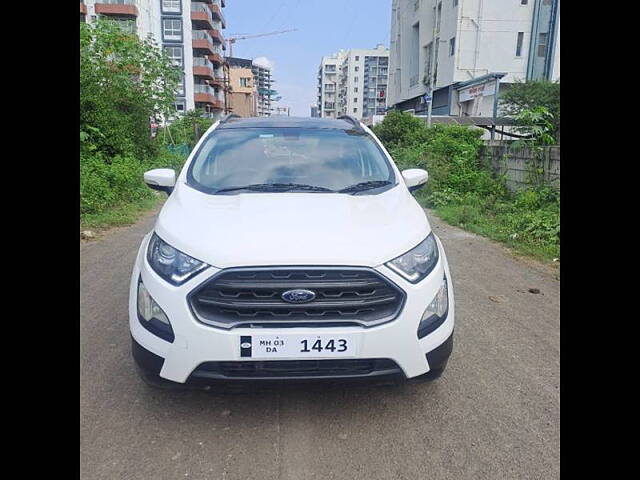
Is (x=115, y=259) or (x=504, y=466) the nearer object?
(x=504, y=466)

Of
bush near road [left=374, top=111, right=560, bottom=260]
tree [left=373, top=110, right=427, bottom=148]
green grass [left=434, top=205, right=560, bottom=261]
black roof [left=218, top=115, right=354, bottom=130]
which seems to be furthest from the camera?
tree [left=373, top=110, right=427, bottom=148]

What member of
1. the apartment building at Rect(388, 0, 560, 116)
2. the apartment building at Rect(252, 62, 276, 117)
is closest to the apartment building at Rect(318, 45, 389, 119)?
the apartment building at Rect(252, 62, 276, 117)

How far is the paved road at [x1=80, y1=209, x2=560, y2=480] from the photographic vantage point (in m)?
2.11

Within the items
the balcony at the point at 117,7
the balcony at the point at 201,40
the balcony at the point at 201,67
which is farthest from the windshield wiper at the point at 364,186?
the balcony at the point at 201,40

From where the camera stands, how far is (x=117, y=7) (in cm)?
3697

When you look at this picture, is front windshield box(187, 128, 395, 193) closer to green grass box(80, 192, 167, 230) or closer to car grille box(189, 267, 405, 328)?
car grille box(189, 267, 405, 328)

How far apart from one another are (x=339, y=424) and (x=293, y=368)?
0.53m

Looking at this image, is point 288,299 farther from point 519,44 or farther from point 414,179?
point 519,44

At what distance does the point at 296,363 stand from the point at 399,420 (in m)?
0.76

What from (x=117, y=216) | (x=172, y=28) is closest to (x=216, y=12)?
(x=172, y=28)

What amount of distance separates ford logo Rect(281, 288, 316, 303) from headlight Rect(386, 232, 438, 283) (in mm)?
426

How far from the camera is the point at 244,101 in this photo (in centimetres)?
9088

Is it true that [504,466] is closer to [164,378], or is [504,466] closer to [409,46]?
[164,378]
